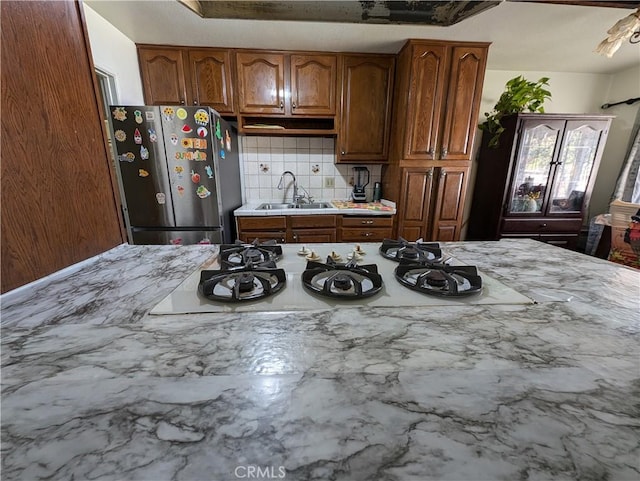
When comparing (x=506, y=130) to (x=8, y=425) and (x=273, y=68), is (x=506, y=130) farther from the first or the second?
(x=8, y=425)

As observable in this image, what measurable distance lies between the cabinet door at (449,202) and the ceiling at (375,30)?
100cm

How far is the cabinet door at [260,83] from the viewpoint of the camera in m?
2.20

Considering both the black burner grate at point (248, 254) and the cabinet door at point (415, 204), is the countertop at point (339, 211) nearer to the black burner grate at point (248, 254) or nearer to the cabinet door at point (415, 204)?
the cabinet door at point (415, 204)

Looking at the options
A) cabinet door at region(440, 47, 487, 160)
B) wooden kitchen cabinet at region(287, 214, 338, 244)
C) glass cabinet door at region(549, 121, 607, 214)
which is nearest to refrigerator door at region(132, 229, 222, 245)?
wooden kitchen cabinet at region(287, 214, 338, 244)

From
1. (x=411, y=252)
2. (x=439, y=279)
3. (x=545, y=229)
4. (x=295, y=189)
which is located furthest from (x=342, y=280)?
(x=545, y=229)

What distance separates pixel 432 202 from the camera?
7.74 ft

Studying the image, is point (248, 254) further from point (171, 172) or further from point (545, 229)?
point (545, 229)

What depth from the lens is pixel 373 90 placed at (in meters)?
2.31

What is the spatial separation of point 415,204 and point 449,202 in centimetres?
31

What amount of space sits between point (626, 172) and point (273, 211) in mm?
3661

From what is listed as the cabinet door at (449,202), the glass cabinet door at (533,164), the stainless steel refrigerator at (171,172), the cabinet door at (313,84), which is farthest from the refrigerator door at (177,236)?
the glass cabinet door at (533,164)

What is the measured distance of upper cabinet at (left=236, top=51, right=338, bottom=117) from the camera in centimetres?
221

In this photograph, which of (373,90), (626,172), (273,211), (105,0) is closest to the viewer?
(105,0)

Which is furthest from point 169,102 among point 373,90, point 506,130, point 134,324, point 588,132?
point 588,132
